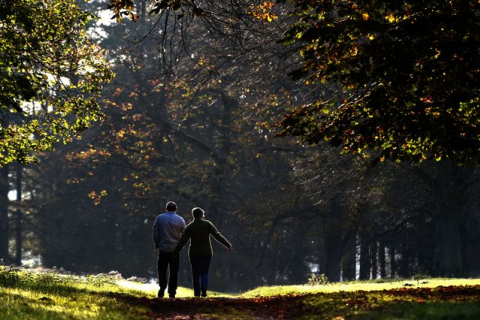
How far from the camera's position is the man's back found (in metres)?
18.7

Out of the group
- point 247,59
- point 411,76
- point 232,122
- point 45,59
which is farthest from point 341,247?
point 411,76

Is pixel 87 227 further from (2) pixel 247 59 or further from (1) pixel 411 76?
(1) pixel 411 76

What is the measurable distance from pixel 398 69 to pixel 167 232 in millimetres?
7930

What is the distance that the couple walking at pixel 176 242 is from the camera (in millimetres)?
18688

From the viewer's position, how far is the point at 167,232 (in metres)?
18.7

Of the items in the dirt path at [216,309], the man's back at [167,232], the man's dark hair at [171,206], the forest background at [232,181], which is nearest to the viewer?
the dirt path at [216,309]

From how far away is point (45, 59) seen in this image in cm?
1944

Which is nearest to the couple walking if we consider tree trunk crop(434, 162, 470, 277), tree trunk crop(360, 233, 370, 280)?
tree trunk crop(434, 162, 470, 277)

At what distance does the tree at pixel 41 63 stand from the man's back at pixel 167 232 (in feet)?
12.2

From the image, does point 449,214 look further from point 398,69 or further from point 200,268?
point 398,69

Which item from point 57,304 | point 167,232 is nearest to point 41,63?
point 167,232

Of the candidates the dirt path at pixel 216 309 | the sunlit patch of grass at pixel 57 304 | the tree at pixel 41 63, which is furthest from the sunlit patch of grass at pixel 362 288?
the tree at pixel 41 63

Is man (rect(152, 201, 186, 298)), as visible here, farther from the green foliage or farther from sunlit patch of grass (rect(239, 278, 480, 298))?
the green foliage

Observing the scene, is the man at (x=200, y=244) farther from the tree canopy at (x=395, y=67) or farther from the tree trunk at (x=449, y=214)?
the tree trunk at (x=449, y=214)
